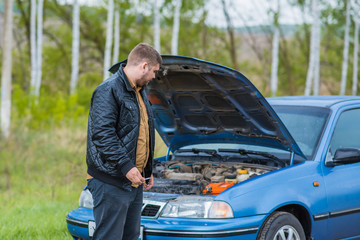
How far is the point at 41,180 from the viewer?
10.4 meters

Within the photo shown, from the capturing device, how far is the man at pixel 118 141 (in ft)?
10.4

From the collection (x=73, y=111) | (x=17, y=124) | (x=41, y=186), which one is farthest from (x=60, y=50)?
(x=41, y=186)

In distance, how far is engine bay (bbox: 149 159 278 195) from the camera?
4.37 m

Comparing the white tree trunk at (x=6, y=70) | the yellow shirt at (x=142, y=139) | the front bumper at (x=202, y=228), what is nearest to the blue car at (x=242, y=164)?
the front bumper at (x=202, y=228)

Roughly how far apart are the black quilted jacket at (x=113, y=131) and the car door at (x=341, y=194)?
6.35ft

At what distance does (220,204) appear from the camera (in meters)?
3.76

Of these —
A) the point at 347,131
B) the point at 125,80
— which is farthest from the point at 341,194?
the point at 125,80

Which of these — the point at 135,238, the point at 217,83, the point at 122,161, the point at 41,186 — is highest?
the point at 217,83

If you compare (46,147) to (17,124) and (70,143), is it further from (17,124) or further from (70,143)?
(17,124)

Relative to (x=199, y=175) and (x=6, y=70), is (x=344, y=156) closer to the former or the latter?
(x=199, y=175)

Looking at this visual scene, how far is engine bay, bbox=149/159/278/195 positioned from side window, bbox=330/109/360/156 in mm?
681

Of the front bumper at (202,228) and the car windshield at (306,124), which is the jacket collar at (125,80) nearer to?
the front bumper at (202,228)

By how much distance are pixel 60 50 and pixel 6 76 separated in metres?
23.6

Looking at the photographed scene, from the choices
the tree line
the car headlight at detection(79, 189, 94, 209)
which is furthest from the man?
the tree line
